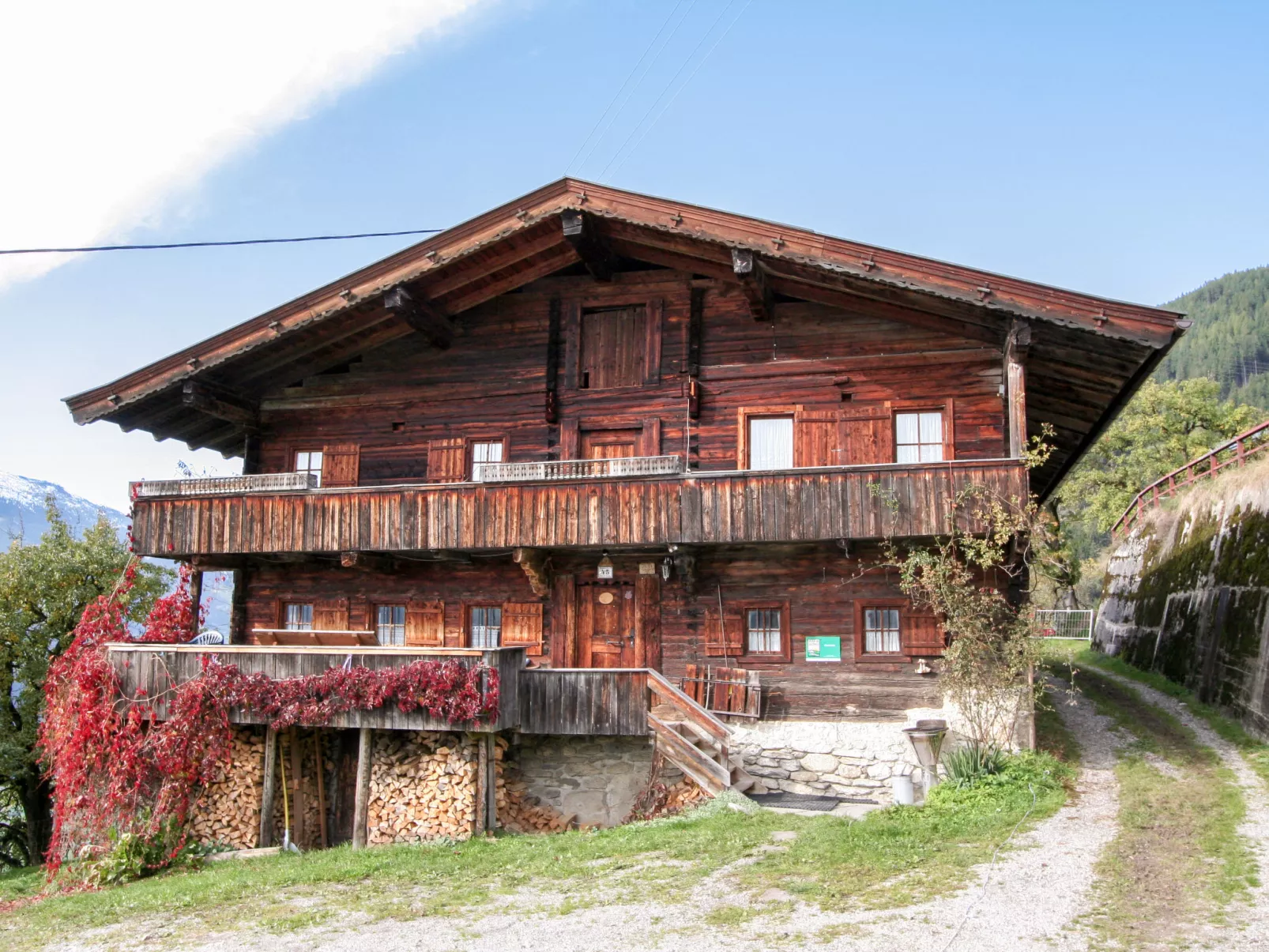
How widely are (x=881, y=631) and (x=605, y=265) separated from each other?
8488mm

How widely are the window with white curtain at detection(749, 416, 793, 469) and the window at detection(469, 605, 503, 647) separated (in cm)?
553

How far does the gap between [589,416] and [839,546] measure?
5.41 meters

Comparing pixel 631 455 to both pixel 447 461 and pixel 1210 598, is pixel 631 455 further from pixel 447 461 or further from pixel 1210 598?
pixel 1210 598

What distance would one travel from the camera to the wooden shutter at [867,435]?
61.1 feet

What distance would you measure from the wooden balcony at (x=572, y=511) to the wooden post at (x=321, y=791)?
345cm

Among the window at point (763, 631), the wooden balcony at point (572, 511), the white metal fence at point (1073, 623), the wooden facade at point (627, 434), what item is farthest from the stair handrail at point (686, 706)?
the white metal fence at point (1073, 623)

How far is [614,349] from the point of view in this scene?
2041cm

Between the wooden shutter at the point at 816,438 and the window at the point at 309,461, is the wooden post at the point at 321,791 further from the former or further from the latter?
the wooden shutter at the point at 816,438

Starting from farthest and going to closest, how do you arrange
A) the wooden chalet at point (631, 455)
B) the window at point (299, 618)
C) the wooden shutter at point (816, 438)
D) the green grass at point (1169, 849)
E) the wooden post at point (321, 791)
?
the window at point (299, 618) < the wooden shutter at point (816, 438) < the wooden post at point (321, 791) < the wooden chalet at point (631, 455) < the green grass at point (1169, 849)

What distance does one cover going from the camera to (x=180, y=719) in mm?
16812

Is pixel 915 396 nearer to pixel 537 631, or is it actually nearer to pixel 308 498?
pixel 537 631

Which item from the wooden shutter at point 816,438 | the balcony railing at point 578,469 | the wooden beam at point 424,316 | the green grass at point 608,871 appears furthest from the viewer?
the wooden beam at point 424,316

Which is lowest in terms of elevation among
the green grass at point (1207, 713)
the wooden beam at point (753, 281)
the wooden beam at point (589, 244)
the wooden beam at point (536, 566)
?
the green grass at point (1207, 713)

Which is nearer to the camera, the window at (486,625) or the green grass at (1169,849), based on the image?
the green grass at (1169,849)
